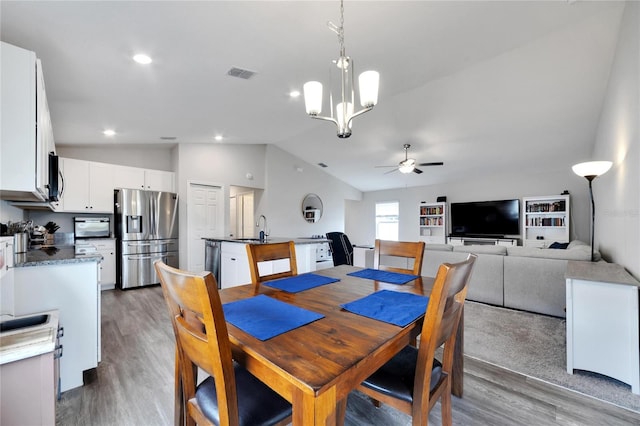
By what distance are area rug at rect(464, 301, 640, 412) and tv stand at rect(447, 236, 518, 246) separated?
3.60 metres

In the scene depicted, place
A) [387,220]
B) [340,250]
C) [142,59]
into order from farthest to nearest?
[387,220] < [340,250] < [142,59]

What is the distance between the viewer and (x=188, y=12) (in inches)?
76.2

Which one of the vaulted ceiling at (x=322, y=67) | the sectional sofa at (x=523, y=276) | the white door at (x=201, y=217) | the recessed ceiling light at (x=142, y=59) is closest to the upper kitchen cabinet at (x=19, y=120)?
the vaulted ceiling at (x=322, y=67)

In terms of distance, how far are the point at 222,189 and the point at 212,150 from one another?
842 mm

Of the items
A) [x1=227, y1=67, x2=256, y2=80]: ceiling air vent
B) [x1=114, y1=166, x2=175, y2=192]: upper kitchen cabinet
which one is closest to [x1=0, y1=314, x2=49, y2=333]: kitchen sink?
[x1=227, y1=67, x2=256, y2=80]: ceiling air vent

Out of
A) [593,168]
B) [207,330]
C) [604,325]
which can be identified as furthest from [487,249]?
Result: [207,330]

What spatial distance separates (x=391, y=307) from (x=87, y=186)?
216 inches

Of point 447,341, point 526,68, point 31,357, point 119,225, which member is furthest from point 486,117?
point 119,225

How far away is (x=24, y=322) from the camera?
158cm

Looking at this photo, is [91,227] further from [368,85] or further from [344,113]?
[368,85]

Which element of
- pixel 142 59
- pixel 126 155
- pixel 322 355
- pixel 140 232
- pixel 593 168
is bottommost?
pixel 322 355

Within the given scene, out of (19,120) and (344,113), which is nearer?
(19,120)

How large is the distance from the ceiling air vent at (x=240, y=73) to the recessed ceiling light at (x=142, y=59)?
724mm

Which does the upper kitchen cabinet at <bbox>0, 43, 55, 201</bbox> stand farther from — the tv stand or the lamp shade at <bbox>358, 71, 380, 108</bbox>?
the tv stand
